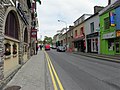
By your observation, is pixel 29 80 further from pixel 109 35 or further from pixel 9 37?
pixel 109 35

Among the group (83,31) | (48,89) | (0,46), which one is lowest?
(48,89)

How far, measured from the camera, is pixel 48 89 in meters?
6.71

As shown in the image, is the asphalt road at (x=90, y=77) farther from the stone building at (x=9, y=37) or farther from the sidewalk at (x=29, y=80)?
the stone building at (x=9, y=37)

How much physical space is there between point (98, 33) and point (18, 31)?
18155mm

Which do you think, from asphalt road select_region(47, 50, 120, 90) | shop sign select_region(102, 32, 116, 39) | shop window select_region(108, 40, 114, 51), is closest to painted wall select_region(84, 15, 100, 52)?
shop sign select_region(102, 32, 116, 39)

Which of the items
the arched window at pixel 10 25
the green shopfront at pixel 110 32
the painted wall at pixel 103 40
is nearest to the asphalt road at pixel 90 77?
the arched window at pixel 10 25

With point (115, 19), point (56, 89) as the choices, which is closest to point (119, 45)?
point (115, 19)

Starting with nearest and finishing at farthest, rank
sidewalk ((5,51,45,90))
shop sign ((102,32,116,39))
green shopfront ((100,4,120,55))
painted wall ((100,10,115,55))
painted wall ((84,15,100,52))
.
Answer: sidewalk ((5,51,45,90)), green shopfront ((100,4,120,55)), shop sign ((102,32,116,39)), painted wall ((100,10,115,55)), painted wall ((84,15,100,52))

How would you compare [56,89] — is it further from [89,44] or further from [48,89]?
[89,44]

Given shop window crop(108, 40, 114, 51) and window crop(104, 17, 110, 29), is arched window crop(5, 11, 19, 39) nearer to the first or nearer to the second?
shop window crop(108, 40, 114, 51)

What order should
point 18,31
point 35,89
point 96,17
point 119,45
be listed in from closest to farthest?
point 35,89 → point 18,31 → point 119,45 → point 96,17

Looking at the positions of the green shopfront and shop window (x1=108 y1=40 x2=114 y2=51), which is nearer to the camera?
the green shopfront

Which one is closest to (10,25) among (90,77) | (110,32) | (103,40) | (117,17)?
(90,77)

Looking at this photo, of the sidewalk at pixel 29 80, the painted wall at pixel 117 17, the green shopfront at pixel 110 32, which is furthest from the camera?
the green shopfront at pixel 110 32
